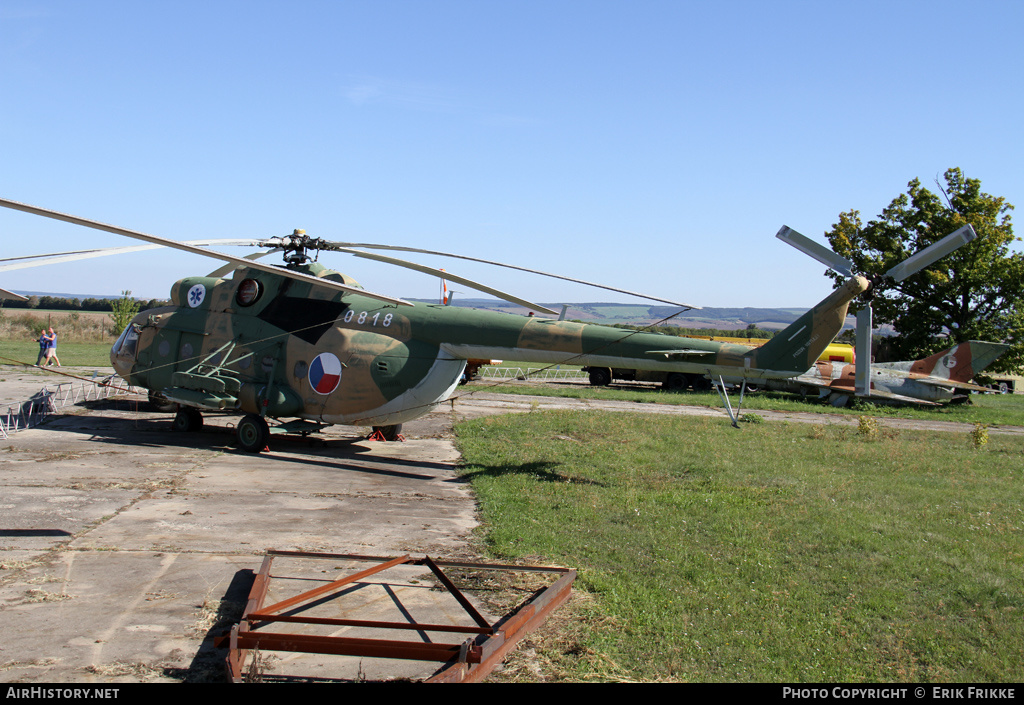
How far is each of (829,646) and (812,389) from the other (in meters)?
27.3

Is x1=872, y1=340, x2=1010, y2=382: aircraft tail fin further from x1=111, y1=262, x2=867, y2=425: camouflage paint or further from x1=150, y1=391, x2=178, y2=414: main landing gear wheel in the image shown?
x1=150, y1=391, x2=178, y2=414: main landing gear wheel

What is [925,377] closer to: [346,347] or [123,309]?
[346,347]

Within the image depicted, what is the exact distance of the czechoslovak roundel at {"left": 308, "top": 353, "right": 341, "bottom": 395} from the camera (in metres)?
13.9

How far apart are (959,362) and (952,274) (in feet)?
16.0

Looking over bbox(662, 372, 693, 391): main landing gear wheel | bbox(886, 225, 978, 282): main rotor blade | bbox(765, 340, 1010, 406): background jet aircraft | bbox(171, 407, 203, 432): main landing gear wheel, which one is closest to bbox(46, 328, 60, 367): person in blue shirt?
bbox(171, 407, 203, 432): main landing gear wheel

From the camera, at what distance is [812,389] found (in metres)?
31.2

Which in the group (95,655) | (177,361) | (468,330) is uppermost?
(468,330)

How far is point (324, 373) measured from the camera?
13961 mm

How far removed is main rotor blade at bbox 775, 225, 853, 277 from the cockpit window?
1421 cm

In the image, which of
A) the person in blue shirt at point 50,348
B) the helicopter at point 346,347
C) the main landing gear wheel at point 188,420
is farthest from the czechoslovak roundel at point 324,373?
the person in blue shirt at point 50,348

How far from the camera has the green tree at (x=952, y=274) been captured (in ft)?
103

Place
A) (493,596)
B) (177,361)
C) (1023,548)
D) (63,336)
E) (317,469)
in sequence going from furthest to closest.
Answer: (63,336) → (177,361) → (317,469) → (1023,548) → (493,596)
